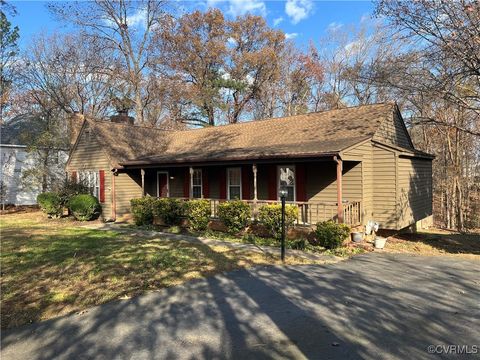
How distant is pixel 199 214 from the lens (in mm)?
13695

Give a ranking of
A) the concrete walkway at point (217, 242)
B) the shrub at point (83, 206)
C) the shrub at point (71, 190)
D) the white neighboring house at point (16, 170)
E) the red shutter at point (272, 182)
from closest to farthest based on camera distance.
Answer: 1. the concrete walkway at point (217, 242)
2. the red shutter at point (272, 182)
3. the shrub at point (83, 206)
4. the shrub at point (71, 190)
5. the white neighboring house at point (16, 170)

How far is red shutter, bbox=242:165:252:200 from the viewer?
1493 cm

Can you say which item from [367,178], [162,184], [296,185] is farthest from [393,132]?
[162,184]

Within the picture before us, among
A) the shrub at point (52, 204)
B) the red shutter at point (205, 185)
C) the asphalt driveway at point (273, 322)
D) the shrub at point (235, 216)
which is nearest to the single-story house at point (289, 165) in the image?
the red shutter at point (205, 185)

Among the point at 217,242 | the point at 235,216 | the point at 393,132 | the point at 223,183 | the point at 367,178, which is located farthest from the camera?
the point at 223,183

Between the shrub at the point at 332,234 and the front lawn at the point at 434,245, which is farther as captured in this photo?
the front lawn at the point at 434,245

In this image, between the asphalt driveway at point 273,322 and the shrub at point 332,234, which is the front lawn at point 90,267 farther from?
the shrub at point 332,234

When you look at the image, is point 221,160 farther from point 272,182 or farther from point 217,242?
point 217,242

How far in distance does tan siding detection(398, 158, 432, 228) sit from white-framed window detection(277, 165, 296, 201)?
3.65 m

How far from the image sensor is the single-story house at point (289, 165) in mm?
12484

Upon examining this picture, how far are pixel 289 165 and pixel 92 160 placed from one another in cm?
1044

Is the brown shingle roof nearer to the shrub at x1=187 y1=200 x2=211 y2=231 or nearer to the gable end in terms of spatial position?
the gable end

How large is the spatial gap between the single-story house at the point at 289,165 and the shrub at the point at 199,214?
0.60 meters

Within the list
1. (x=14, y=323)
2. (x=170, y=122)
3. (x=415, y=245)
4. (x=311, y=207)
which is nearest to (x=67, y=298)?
(x=14, y=323)
